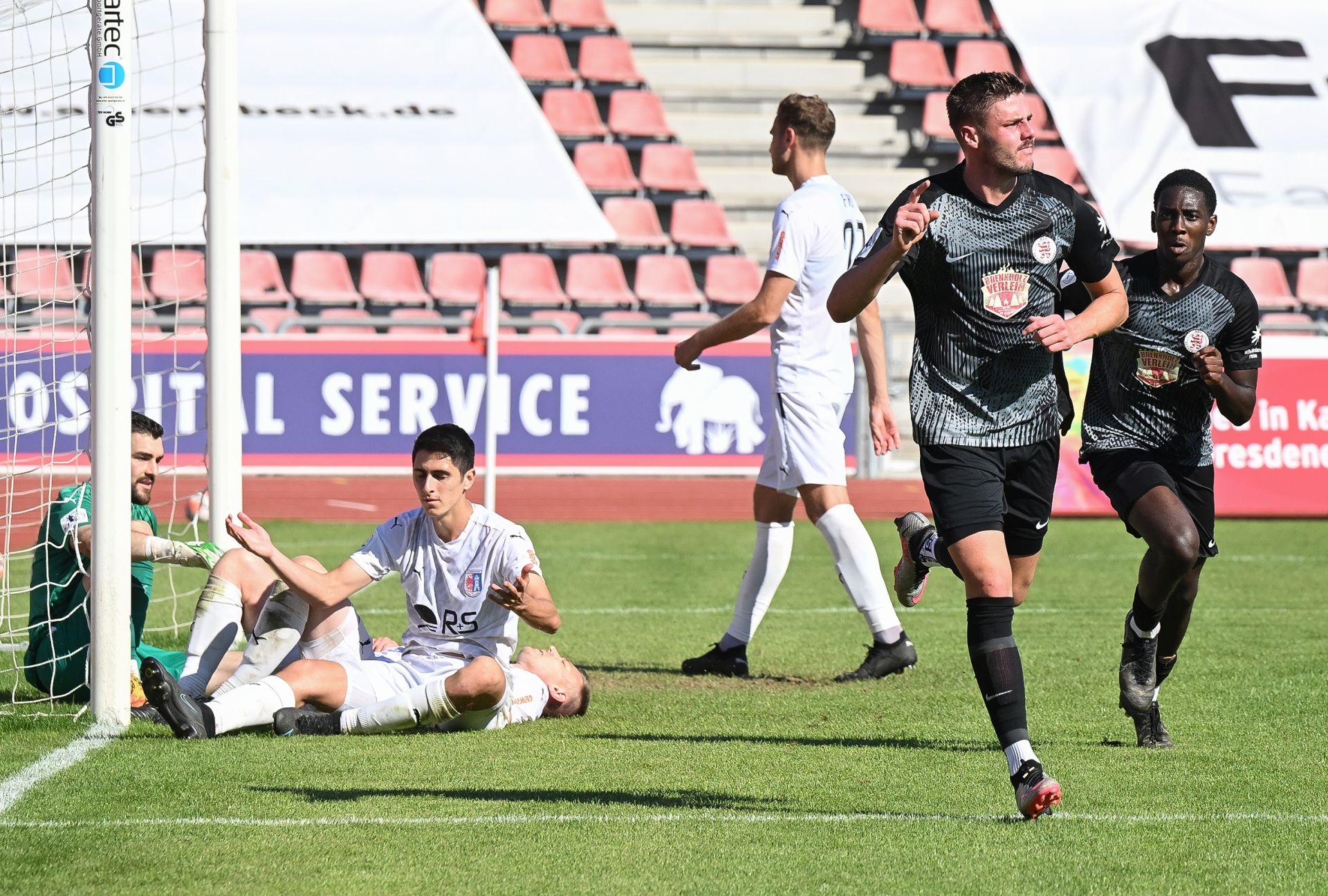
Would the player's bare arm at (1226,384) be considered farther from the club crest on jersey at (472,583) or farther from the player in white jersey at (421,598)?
the club crest on jersey at (472,583)

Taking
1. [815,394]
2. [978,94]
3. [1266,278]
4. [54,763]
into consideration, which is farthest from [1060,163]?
[54,763]

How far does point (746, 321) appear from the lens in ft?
21.2

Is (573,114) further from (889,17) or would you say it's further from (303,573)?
(303,573)

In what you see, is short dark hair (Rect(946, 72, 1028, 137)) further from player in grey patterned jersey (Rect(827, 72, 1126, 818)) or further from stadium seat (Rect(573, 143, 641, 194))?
stadium seat (Rect(573, 143, 641, 194))

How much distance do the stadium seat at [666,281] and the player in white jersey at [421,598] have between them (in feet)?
43.3

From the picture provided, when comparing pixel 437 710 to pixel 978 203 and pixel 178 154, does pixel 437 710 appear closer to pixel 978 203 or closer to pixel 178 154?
pixel 978 203

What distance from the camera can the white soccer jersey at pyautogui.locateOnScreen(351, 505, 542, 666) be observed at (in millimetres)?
5785

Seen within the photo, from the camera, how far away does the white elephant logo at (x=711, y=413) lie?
15078mm

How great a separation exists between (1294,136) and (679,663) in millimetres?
16800

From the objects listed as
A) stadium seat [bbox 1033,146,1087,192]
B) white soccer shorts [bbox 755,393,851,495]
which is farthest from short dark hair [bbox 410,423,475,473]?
stadium seat [bbox 1033,146,1087,192]

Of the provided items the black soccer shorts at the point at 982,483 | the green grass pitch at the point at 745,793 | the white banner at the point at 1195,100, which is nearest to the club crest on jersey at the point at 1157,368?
the black soccer shorts at the point at 982,483

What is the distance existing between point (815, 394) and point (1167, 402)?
67.7 inches

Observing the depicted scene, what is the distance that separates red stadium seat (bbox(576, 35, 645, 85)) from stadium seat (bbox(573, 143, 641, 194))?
1.12m

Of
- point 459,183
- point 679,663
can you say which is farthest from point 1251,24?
point 679,663
